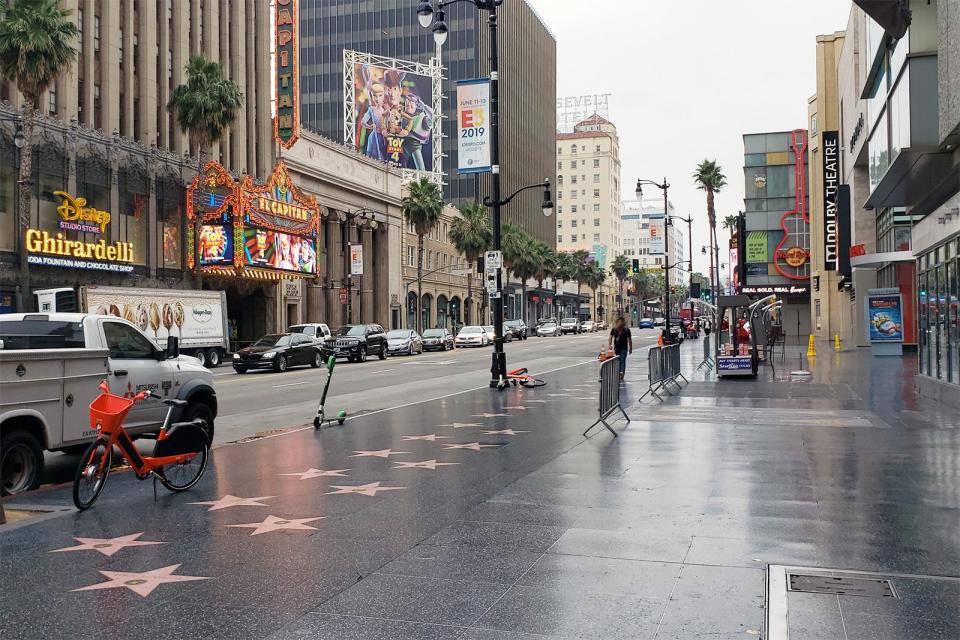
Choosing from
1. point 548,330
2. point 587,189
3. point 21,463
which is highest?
point 587,189

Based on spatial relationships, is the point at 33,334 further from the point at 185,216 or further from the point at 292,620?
the point at 185,216

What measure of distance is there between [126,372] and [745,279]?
6684 cm

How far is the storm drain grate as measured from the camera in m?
5.34

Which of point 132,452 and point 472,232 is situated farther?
point 472,232

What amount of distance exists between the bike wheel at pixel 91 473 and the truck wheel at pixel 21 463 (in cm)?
139

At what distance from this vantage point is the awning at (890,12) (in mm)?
14250

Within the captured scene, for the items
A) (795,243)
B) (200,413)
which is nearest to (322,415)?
(200,413)

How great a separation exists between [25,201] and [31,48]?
19.5 ft

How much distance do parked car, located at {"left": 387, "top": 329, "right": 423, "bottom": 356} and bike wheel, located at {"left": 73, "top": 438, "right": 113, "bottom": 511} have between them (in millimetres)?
37387

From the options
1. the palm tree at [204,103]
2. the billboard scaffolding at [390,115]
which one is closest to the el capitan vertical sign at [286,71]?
the palm tree at [204,103]

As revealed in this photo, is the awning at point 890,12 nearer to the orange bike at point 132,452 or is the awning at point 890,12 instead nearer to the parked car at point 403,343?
the orange bike at point 132,452

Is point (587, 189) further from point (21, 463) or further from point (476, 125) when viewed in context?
point (21, 463)

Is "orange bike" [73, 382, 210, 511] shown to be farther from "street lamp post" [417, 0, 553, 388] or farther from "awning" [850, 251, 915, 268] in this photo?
"awning" [850, 251, 915, 268]

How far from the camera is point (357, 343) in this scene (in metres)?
40.1
